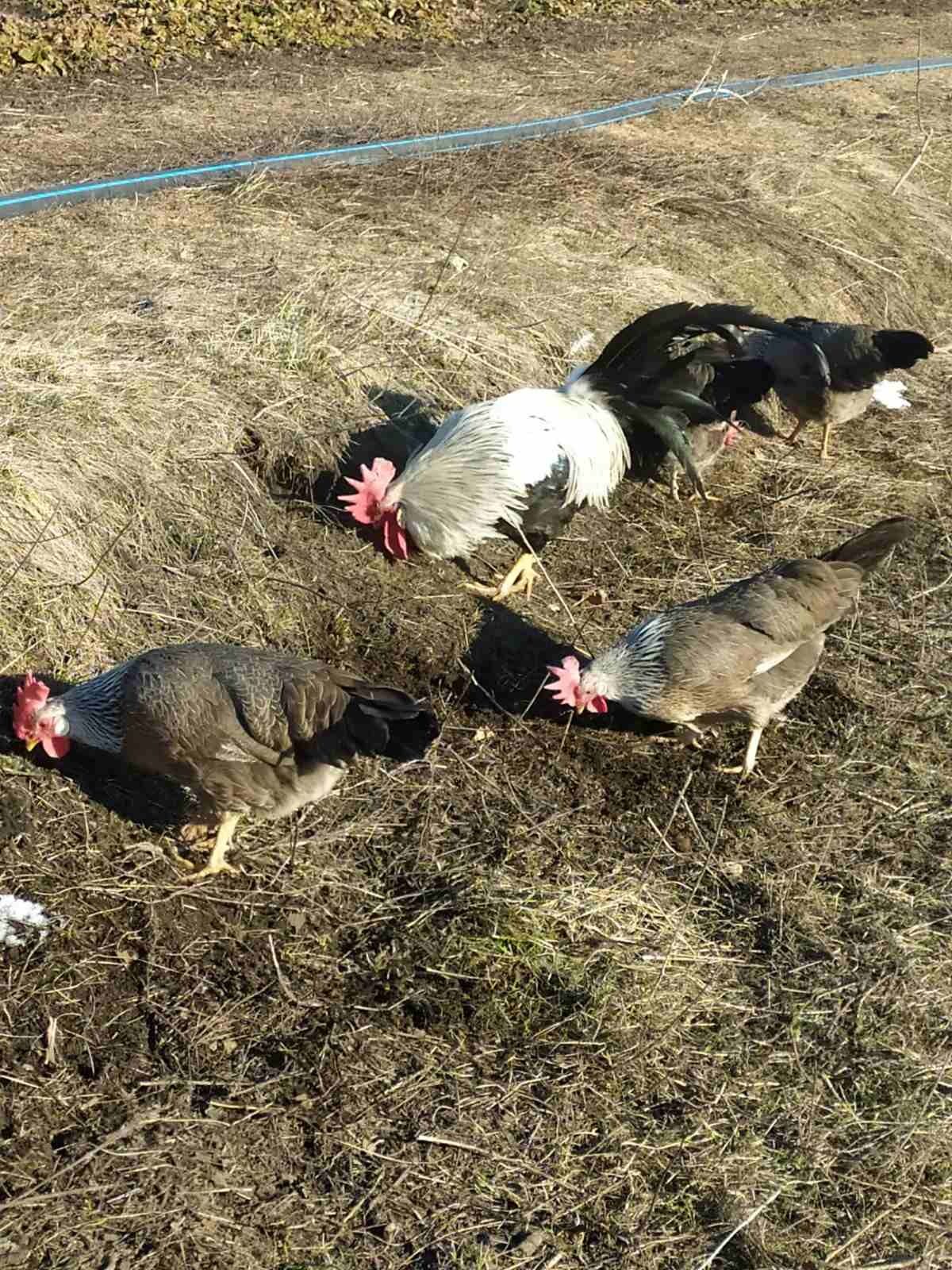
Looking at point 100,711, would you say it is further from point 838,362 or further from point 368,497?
point 838,362

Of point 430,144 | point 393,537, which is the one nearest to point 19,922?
point 393,537

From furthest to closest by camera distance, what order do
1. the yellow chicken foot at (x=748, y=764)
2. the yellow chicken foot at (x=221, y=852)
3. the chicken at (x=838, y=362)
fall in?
the chicken at (x=838, y=362)
the yellow chicken foot at (x=748, y=764)
the yellow chicken foot at (x=221, y=852)

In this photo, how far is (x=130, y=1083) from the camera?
370 centimetres

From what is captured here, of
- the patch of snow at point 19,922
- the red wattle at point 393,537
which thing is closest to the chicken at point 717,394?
the red wattle at point 393,537

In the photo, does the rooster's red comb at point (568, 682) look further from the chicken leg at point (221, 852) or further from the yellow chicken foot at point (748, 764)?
the chicken leg at point (221, 852)

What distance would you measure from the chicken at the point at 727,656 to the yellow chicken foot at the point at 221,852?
1.30 meters

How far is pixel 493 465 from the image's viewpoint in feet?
18.6

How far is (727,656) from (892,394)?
410cm

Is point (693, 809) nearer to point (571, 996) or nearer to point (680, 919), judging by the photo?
point (680, 919)

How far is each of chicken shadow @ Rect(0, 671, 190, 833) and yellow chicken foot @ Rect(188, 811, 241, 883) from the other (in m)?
0.25

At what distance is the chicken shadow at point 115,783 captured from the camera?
455 centimetres

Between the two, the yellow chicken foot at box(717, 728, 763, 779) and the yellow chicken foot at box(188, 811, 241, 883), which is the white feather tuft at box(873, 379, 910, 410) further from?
the yellow chicken foot at box(188, 811, 241, 883)

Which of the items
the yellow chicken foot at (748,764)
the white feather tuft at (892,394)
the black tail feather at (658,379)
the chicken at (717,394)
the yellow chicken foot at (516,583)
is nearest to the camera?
the yellow chicken foot at (748,764)

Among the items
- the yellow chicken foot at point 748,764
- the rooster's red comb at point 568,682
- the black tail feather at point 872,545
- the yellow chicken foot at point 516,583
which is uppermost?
the black tail feather at point 872,545
